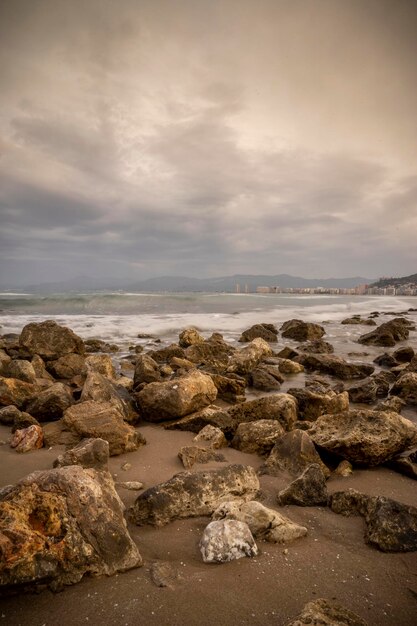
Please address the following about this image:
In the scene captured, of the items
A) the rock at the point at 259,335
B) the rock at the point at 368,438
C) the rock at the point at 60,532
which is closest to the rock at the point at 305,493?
the rock at the point at 368,438

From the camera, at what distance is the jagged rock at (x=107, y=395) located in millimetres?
5582

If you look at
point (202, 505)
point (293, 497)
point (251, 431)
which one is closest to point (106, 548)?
point (202, 505)

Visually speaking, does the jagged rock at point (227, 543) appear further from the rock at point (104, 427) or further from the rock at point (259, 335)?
the rock at point (259, 335)

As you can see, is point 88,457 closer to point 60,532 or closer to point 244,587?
point 60,532

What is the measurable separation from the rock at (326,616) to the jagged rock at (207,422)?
3.18m

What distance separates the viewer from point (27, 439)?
4.43 metres

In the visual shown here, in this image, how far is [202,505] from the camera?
295cm

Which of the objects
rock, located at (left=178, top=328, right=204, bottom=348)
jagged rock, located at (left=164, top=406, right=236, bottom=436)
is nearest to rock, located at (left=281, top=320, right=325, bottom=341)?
rock, located at (left=178, top=328, right=204, bottom=348)

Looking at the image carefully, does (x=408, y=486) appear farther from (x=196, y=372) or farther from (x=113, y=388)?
(x=113, y=388)

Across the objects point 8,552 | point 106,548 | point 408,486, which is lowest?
point 408,486

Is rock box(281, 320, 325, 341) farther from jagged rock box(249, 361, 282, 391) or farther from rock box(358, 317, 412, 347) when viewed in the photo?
jagged rock box(249, 361, 282, 391)

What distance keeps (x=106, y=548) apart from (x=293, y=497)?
176 cm

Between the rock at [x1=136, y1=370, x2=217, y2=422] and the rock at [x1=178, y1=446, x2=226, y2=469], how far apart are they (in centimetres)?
125

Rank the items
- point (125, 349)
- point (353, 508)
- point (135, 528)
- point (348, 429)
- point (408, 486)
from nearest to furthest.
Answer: point (135, 528), point (353, 508), point (408, 486), point (348, 429), point (125, 349)
